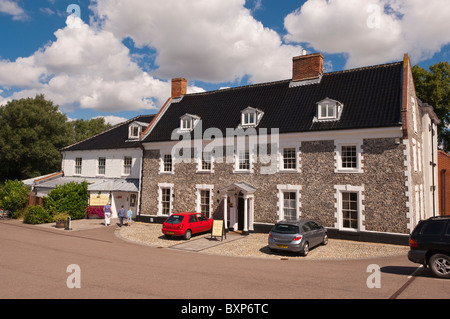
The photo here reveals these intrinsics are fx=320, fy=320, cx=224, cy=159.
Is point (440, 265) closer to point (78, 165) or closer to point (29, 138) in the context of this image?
point (78, 165)

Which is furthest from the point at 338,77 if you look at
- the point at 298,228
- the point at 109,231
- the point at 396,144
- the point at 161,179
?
the point at 109,231

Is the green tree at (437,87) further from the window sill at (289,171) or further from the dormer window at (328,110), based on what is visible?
the window sill at (289,171)

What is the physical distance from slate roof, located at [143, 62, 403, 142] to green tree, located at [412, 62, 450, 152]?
15377mm

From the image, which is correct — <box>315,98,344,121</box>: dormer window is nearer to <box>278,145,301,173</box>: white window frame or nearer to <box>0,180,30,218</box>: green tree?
<box>278,145,301,173</box>: white window frame

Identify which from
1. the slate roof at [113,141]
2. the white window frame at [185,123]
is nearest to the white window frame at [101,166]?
the slate roof at [113,141]

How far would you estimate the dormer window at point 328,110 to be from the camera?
20144mm

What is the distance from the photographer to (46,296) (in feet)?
29.0

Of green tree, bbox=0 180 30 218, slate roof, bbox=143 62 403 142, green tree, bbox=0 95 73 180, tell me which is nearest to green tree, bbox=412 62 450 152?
slate roof, bbox=143 62 403 142

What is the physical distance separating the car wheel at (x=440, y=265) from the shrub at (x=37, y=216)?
25.9 m

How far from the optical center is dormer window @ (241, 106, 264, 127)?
2289cm

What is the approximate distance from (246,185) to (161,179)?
26.0 feet

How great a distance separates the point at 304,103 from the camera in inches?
882

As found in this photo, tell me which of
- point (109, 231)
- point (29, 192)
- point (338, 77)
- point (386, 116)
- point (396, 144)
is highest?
point (338, 77)
